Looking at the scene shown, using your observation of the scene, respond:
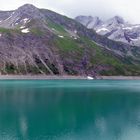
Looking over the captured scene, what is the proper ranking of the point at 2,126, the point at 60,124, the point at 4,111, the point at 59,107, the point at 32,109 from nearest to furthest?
1. the point at 2,126
2. the point at 60,124
3. the point at 4,111
4. the point at 32,109
5. the point at 59,107

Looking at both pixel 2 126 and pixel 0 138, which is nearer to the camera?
pixel 0 138

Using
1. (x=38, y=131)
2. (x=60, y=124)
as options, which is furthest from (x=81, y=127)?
(x=38, y=131)

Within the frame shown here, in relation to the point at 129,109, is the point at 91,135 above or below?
above

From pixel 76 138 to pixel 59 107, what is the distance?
30711 millimetres

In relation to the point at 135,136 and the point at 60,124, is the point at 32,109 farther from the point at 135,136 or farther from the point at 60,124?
the point at 135,136

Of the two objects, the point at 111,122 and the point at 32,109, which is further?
the point at 32,109

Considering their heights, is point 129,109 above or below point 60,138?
below

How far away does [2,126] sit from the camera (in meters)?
54.7

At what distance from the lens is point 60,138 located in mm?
48344

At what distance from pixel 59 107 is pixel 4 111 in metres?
14.8

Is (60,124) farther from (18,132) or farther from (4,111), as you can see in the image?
(4,111)

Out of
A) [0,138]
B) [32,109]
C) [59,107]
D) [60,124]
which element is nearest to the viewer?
[0,138]

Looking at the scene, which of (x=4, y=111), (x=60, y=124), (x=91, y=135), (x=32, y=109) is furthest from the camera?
(x=32, y=109)

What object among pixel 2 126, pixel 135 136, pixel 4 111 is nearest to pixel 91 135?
pixel 135 136
